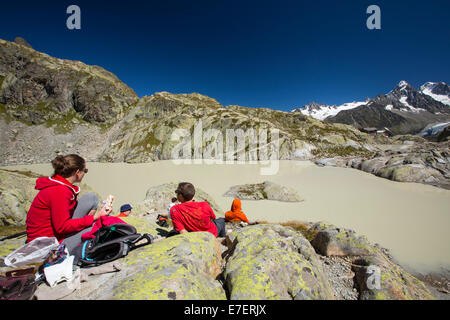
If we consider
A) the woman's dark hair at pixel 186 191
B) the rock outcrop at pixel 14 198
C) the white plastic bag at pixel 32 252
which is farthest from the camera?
the rock outcrop at pixel 14 198

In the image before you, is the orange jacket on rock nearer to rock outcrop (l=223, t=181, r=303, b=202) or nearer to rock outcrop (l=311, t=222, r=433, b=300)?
rock outcrop (l=311, t=222, r=433, b=300)

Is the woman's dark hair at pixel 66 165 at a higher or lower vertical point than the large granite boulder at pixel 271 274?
higher

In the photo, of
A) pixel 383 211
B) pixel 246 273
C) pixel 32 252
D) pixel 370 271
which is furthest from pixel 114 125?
pixel 370 271

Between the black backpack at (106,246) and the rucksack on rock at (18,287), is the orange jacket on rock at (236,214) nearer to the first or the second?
the black backpack at (106,246)

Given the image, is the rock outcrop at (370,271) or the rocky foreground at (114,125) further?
the rocky foreground at (114,125)

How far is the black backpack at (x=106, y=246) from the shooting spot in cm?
386

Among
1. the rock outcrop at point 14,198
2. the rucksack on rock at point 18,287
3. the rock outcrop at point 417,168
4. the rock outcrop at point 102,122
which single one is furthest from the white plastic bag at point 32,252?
the rock outcrop at point 102,122

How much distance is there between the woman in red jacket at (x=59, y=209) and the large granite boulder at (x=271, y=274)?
3735mm

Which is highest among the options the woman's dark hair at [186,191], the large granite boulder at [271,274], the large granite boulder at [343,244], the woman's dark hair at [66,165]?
the woman's dark hair at [66,165]

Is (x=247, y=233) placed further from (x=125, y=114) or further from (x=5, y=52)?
(x=5, y=52)

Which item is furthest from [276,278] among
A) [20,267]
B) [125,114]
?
[125,114]

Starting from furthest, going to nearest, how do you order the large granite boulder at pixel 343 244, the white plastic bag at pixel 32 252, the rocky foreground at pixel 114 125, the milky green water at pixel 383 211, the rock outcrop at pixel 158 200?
the rocky foreground at pixel 114 125, the rock outcrop at pixel 158 200, the milky green water at pixel 383 211, the large granite boulder at pixel 343 244, the white plastic bag at pixel 32 252

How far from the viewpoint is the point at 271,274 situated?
4031mm

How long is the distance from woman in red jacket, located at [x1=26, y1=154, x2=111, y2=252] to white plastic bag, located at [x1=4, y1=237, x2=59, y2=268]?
9.6 inches
